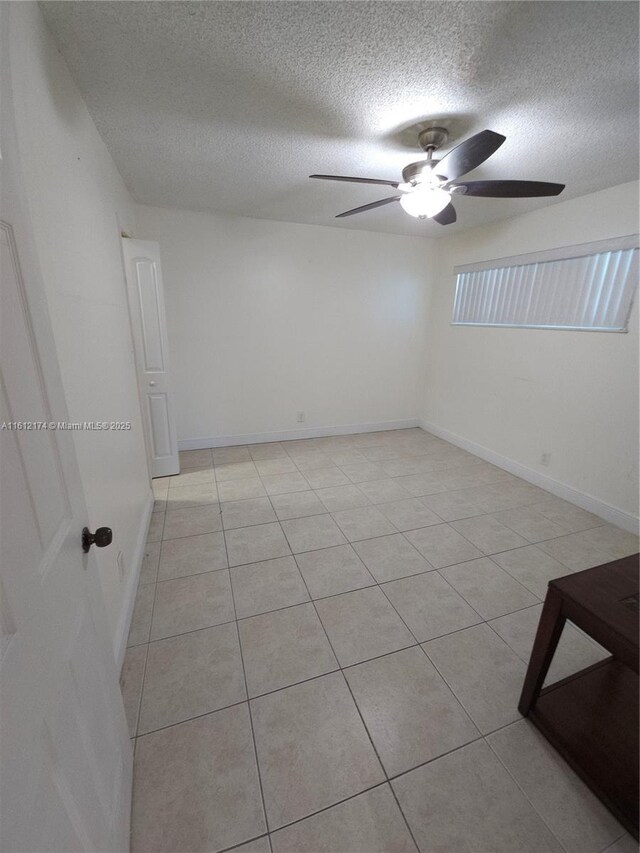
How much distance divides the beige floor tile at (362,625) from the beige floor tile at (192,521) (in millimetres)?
1063

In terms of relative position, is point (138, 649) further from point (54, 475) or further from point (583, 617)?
point (583, 617)

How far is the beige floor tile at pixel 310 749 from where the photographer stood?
112 cm

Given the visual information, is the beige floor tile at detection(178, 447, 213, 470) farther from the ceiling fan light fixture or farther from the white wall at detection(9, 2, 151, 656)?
the ceiling fan light fixture

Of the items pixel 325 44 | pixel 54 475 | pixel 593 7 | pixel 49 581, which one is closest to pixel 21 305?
pixel 54 475

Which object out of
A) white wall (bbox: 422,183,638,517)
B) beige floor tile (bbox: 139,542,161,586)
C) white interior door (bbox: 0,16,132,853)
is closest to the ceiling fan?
white wall (bbox: 422,183,638,517)

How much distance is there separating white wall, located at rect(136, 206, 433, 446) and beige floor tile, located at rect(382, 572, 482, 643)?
102 inches

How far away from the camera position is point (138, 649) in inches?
63.1

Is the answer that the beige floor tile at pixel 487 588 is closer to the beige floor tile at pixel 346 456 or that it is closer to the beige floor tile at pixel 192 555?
the beige floor tile at pixel 192 555

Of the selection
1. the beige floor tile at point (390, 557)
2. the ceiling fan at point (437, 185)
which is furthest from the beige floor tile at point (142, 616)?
the ceiling fan at point (437, 185)

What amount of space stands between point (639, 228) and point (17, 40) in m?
3.35

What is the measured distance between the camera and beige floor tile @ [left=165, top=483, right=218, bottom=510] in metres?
2.81

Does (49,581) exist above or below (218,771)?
above

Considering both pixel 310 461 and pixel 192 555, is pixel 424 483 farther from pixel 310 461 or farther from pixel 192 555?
pixel 192 555

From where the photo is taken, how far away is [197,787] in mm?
1137
